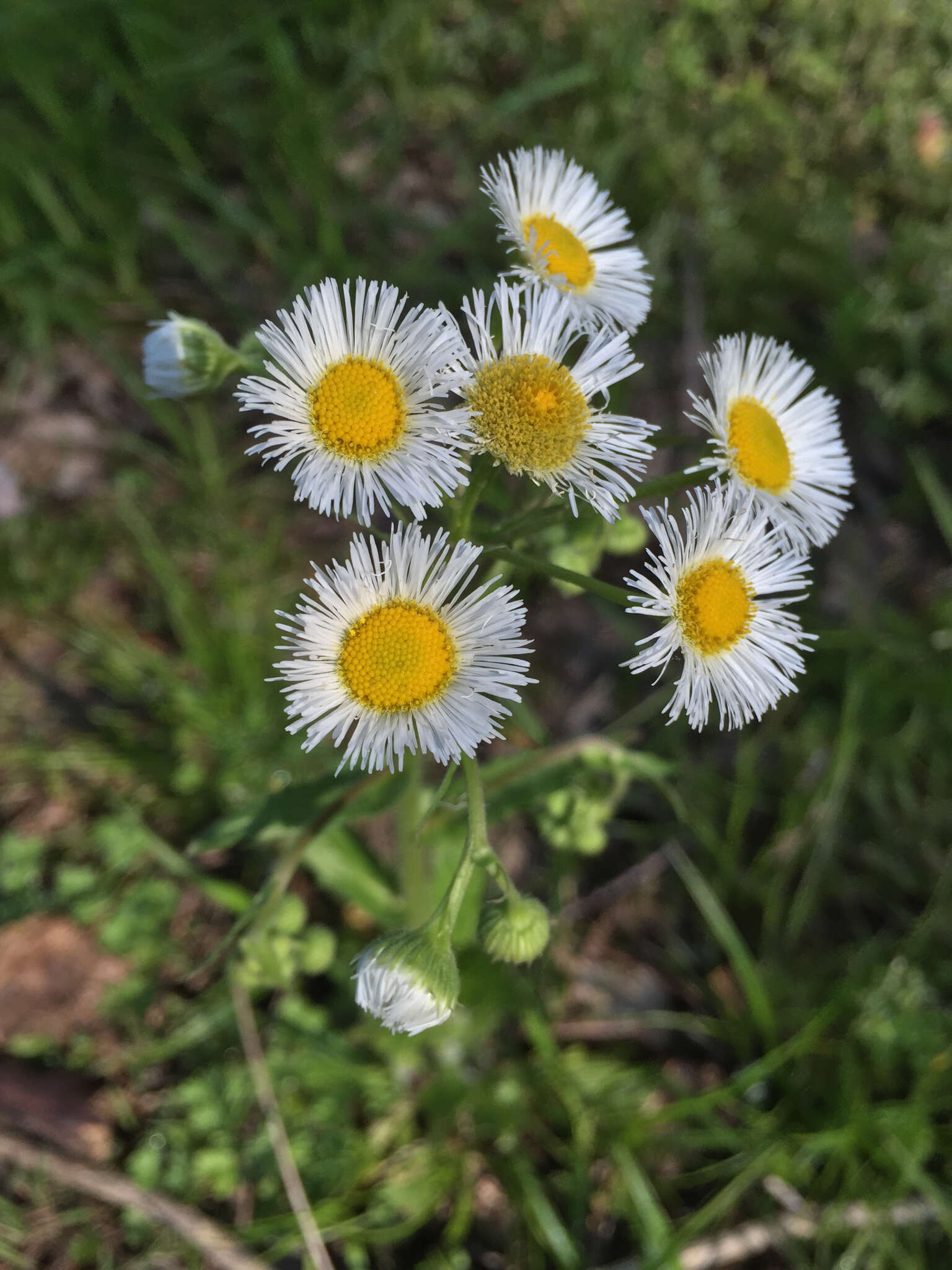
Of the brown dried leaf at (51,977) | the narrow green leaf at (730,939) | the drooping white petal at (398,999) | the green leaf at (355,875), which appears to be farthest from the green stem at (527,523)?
the brown dried leaf at (51,977)

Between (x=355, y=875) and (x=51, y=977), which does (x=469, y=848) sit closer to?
(x=355, y=875)

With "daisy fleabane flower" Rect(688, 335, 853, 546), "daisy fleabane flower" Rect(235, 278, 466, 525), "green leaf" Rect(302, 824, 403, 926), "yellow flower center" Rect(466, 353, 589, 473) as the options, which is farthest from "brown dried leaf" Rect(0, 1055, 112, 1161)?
"daisy fleabane flower" Rect(688, 335, 853, 546)

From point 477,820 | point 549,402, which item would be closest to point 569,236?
point 549,402

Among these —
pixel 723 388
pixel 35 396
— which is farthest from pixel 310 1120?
pixel 35 396

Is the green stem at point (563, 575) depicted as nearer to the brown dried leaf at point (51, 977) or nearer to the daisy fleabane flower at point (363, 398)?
the daisy fleabane flower at point (363, 398)

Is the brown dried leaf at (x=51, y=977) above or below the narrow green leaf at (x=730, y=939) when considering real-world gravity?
below

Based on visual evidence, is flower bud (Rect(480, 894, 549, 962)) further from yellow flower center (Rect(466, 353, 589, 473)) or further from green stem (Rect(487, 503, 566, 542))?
yellow flower center (Rect(466, 353, 589, 473))
